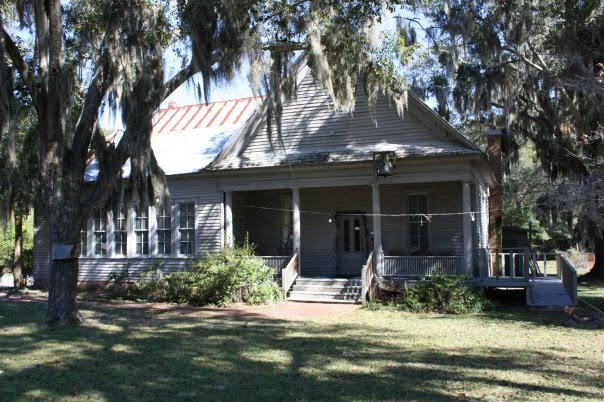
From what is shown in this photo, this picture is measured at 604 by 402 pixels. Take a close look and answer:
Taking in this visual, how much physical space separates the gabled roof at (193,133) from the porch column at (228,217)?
1290 millimetres

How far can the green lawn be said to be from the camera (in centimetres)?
657

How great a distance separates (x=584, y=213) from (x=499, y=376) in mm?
5983

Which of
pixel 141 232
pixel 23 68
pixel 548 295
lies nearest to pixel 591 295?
pixel 548 295

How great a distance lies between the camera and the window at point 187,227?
19016 mm

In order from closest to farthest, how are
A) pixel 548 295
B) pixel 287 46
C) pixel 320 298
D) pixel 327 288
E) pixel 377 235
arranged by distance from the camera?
1. pixel 287 46
2. pixel 548 295
3. pixel 320 298
4. pixel 377 235
5. pixel 327 288

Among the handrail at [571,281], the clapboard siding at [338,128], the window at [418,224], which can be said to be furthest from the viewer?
the window at [418,224]

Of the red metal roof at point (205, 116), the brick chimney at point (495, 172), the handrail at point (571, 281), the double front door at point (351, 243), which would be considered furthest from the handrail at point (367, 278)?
the red metal roof at point (205, 116)

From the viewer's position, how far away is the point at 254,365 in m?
7.93

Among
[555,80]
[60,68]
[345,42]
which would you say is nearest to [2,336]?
[60,68]

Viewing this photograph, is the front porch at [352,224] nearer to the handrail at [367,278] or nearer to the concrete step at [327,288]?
the handrail at [367,278]

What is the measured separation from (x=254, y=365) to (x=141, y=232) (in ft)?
42.5

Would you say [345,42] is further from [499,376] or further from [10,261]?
[10,261]

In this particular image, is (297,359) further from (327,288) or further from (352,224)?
(352,224)

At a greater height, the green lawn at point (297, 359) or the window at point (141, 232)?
the window at point (141, 232)
